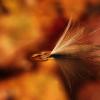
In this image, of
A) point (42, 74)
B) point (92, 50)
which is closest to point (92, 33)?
point (92, 50)

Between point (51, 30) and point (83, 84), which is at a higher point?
point (51, 30)

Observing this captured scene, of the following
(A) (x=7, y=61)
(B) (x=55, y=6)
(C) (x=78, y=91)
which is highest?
(B) (x=55, y=6)

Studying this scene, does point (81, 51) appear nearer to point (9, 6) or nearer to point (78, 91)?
point (78, 91)

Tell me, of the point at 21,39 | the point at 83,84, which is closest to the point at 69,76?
the point at 83,84

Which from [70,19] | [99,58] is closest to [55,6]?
[70,19]

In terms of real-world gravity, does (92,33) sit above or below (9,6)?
below

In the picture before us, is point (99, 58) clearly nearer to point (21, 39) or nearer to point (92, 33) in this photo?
point (92, 33)
